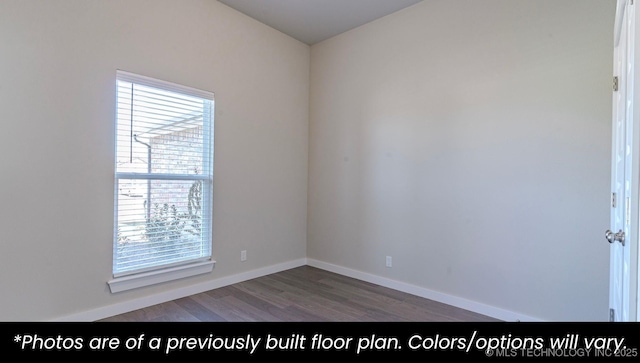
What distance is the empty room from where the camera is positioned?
2.27m

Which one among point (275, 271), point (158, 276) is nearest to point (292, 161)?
point (275, 271)

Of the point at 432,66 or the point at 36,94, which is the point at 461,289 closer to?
the point at 432,66

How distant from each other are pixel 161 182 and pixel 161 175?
0.22 feet

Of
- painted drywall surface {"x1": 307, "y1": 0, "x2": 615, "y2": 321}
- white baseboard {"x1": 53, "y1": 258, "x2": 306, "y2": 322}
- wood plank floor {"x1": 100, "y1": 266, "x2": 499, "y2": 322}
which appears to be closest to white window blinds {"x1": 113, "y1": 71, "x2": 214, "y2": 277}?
white baseboard {"x1": 53, "y1": 258, "x2": 306, "y2": 322}

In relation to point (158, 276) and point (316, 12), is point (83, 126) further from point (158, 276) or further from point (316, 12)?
point (316, 12)

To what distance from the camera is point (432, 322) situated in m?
2.58

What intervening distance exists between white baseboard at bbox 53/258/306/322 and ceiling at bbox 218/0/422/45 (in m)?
2.94

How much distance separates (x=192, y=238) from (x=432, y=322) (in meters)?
2.37

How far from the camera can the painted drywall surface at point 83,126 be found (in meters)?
2.18

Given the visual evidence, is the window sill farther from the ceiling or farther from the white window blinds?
the ceiling

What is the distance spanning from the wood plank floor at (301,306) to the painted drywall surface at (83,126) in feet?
0.88

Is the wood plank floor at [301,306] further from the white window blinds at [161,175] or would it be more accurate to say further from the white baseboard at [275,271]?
the white window blinds at [161,175]

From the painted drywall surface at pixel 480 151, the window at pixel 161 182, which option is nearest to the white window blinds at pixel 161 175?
the window at pixel 161 182

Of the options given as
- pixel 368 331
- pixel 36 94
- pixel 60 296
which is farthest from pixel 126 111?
pixel 368 331
